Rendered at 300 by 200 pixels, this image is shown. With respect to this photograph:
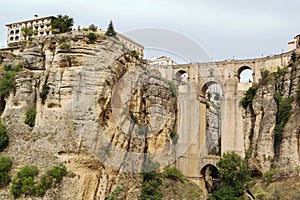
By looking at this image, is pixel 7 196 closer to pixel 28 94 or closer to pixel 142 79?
pixel 28 94

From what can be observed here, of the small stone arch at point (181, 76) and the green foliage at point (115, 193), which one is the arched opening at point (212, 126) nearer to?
the small stone arch at point (181, 76)

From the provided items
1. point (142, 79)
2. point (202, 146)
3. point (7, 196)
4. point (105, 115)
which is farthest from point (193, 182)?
point (7, 196)

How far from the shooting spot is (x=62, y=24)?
1121 inches

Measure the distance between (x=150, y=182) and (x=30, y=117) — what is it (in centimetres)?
873

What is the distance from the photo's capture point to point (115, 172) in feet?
80.3

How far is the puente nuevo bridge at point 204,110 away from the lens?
31.6 metres

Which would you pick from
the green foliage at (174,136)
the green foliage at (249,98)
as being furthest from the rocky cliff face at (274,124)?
the green foliage at (174,136)

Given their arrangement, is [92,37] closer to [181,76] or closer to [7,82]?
[7,82]

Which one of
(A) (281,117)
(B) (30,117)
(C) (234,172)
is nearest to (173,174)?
(C) (234,172)

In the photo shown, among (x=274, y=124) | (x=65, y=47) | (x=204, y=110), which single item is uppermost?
(x=65, y=47)

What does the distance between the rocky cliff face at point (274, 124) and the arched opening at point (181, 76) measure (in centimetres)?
705

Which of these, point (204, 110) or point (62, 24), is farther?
point (204, 110)

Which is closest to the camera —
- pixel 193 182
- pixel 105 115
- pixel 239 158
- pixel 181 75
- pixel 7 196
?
pixel 7 196

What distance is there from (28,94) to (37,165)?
16.1 feet
